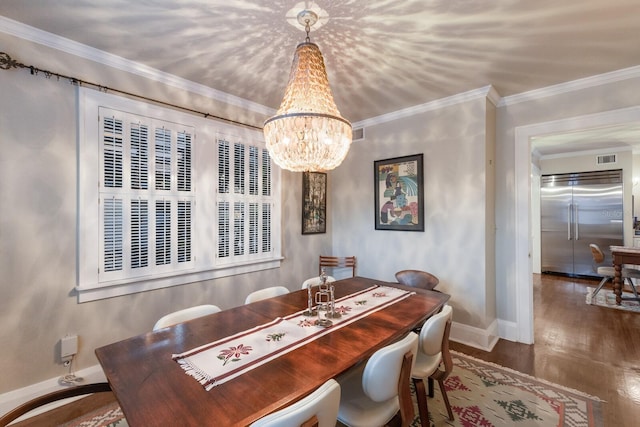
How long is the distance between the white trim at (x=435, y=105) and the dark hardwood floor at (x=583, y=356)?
2623 mm

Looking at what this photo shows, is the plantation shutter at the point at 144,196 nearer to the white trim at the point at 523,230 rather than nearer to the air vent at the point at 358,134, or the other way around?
the air vent at the point at 358,134

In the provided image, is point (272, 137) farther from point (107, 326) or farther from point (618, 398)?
point (618, 398)

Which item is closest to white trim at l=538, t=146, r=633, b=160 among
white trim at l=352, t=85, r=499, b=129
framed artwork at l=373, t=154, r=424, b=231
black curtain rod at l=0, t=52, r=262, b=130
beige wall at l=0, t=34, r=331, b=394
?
white trim at l=352, t=85, r=499, b=129

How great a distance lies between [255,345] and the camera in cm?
144

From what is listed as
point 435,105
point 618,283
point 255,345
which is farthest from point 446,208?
Result: point 618,283

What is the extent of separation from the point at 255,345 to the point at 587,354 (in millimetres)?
3291

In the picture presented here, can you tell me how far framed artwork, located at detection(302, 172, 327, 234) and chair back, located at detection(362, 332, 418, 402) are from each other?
266 cm

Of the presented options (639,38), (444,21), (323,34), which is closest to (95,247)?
(323,34)

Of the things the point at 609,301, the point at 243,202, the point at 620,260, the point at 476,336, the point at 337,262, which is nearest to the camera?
the point at 476,336

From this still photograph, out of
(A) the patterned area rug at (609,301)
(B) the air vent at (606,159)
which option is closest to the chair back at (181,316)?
(A) the patterned area rug at (609,301)

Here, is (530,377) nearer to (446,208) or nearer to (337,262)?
(446,208)

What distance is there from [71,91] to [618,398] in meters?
4.74

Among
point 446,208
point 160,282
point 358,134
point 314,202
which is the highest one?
point 358,134

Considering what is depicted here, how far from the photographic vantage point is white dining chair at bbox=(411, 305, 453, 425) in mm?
1667
